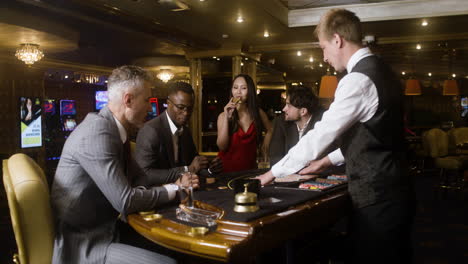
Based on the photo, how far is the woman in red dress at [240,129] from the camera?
118 inches

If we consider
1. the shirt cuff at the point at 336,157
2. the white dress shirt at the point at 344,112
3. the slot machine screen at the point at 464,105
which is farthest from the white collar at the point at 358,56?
the slot machine screen at the point at 464,105

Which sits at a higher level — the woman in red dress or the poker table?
the woman in red dress

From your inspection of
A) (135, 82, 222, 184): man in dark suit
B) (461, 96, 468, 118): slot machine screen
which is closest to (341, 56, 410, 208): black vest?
(135, 82, 222, 184): man in dark suit

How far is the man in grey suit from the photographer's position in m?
1.54

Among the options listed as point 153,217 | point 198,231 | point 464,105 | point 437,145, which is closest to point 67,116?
point 437,145

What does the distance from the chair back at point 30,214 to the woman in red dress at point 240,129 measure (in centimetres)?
157

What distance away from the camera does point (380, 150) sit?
5.25 ft

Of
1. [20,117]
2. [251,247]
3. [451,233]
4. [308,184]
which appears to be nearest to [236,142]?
[308,184]

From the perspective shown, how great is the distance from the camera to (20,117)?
7996 millimetres

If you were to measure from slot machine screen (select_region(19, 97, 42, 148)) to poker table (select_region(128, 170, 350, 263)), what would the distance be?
745 cm

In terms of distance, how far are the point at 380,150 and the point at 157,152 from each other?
4.27 feet

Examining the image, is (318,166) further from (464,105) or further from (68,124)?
(464,105)

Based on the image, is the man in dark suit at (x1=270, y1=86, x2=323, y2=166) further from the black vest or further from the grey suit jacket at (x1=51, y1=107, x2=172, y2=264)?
the grey suit jacket at (x1=51, y1=107, x2=172, y2=264)

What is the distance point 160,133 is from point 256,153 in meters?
0.97
